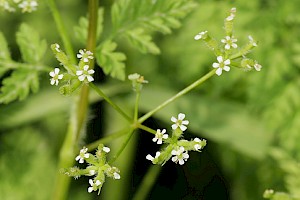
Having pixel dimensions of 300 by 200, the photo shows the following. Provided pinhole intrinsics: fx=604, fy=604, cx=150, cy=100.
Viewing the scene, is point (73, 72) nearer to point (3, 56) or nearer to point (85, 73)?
point (85, 73)

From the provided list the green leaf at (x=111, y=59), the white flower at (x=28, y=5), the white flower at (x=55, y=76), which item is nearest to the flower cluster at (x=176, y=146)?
the white flower at (x=55, y=76)

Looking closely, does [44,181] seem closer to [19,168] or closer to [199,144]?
[19,168]

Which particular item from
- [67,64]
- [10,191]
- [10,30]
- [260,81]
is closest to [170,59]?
[260,81]

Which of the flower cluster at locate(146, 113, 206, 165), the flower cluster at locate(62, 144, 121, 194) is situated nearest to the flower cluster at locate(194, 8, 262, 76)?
the flower cluster at locate(146, 113, 206, 165)

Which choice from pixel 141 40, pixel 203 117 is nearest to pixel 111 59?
pixel 141 40

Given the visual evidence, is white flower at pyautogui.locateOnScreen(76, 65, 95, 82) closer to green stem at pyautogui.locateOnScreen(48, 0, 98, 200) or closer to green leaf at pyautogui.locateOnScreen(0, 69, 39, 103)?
green stem at pyautogui.locateOnScreen(48, 0, 98, 200)
